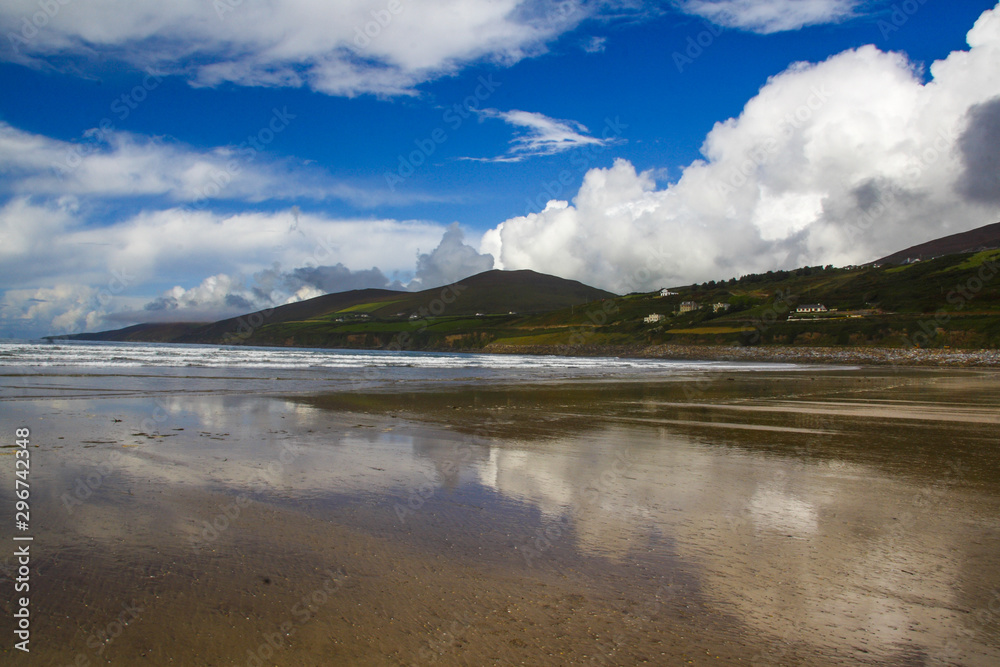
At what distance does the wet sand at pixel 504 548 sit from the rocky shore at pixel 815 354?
202 ft

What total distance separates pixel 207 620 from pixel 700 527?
18.3 ft

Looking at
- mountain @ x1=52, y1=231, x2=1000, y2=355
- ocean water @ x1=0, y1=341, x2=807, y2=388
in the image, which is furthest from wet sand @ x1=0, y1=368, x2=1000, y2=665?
mountain @ x1=52, y1=231, x2=1000, y2=355

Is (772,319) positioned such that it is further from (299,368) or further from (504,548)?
(504,548)

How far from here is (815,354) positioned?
80000 millimetres

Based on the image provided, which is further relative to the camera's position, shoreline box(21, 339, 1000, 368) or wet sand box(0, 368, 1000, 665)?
shoreline box(21, 339, 1000, 368)

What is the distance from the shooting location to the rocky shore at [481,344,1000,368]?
6225 cm

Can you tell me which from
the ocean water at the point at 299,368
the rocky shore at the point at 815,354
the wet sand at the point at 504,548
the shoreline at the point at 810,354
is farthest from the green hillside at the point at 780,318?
the wet sand at the point at 504,548

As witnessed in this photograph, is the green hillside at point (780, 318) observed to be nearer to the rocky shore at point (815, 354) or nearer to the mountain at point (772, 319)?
the mountain at point (772, 319)

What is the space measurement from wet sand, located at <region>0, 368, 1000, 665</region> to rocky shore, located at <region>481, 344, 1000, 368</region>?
6148cm

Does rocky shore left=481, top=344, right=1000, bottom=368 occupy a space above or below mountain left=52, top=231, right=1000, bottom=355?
below

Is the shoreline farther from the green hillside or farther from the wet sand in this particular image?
the wet sand

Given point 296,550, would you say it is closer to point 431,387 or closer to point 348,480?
point 348,480

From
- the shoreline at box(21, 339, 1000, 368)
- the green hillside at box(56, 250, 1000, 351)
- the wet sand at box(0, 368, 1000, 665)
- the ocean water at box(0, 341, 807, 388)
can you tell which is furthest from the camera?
the green hillside at box(56, 250, 1000, 351)

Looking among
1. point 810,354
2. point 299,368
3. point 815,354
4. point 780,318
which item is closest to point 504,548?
point 299,368
